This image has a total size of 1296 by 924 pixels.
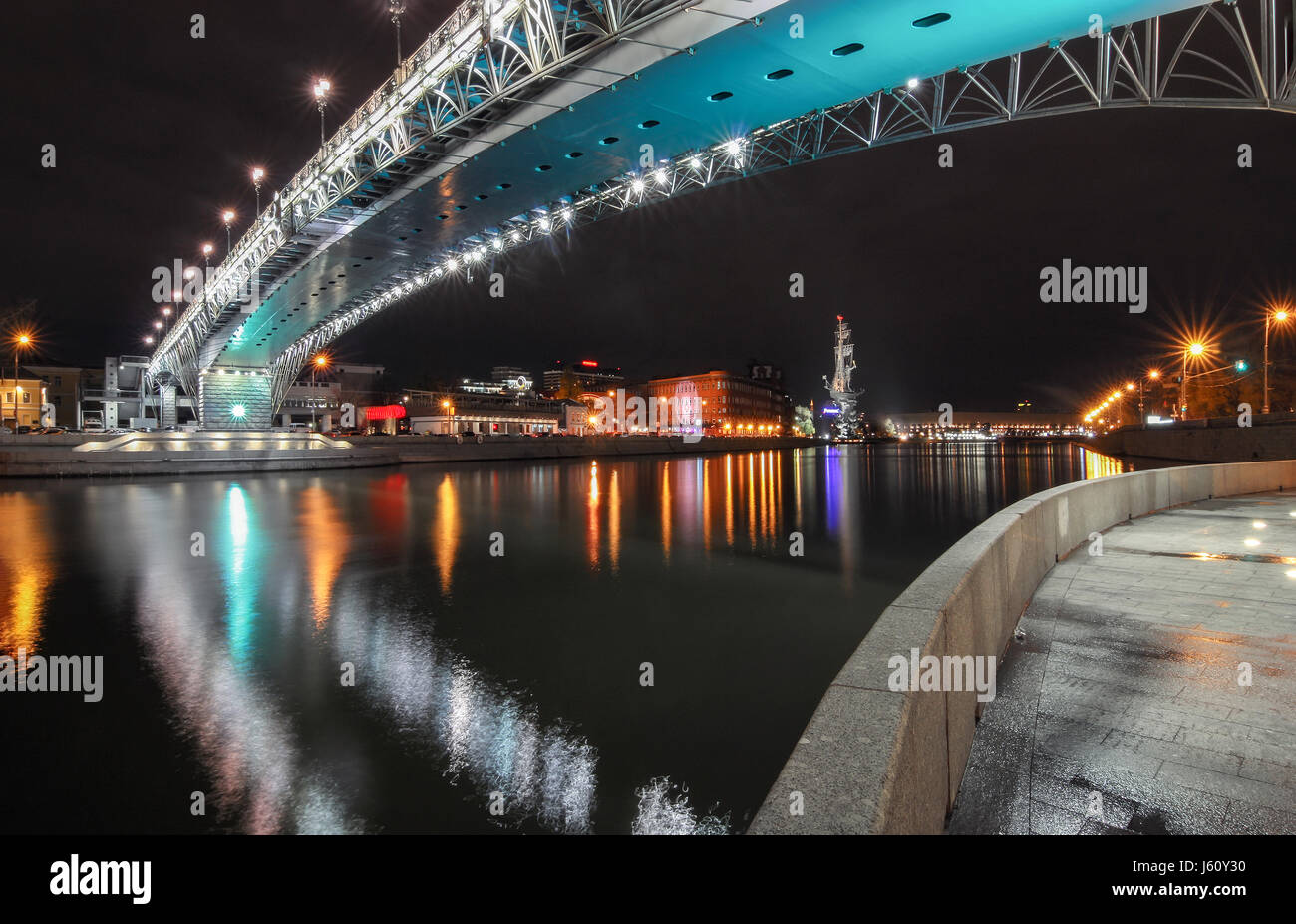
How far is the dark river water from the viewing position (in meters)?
3.37

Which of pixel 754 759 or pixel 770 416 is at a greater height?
pixel 770 416

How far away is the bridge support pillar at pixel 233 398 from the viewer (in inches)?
1906

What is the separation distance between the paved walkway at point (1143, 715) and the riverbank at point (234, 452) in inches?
1501

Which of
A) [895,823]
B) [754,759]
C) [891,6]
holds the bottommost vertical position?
[754,759]

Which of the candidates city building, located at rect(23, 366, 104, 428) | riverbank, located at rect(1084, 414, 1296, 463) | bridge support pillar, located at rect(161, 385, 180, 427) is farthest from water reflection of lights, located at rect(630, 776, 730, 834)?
city building, located at rect(23, 366, 104, 428)

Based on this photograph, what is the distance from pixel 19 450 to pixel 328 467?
13.0 meters

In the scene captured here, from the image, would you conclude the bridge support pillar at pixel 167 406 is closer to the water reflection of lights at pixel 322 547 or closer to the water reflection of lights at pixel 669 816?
the water reflection of lights at pixel 322 547

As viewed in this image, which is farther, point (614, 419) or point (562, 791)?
point (614, 419)

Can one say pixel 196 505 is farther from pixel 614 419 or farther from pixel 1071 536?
pixel 614 419

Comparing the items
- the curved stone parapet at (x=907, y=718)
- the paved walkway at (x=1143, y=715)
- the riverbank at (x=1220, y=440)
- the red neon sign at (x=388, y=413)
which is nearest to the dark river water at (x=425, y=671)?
the curved stone parapet at (x=907, y=718)

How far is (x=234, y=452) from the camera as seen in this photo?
35250 millimetres

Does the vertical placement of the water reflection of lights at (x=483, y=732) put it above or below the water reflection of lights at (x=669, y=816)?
above

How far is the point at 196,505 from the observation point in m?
18.7

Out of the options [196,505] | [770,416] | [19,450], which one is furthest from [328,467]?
[770,416]
